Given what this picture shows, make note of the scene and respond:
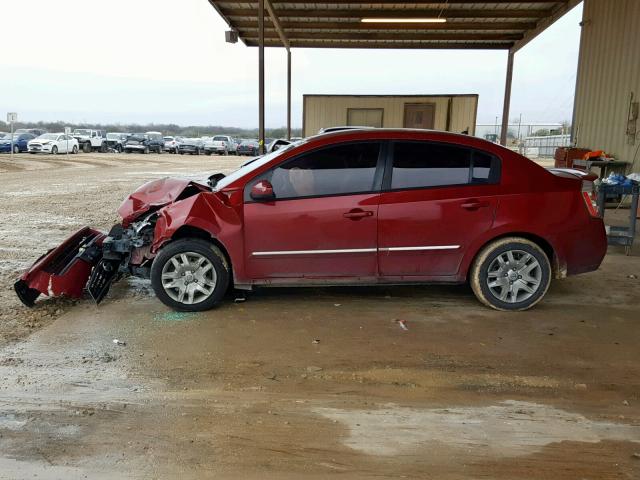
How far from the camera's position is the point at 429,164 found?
4.80 metres

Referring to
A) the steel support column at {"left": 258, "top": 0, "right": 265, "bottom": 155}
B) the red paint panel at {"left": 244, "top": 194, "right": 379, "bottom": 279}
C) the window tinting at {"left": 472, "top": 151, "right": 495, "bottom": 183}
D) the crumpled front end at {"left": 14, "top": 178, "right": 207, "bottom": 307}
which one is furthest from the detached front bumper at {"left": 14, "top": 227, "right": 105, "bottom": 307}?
the steel support column at {"left": 258, "top": 0, "right": 265, "bottom": 155}

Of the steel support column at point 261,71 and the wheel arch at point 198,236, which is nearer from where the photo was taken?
the wheel arch at point 198,236

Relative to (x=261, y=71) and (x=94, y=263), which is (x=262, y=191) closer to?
(x=94, y=263)

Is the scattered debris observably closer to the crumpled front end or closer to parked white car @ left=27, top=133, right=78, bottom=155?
the crumpled front end

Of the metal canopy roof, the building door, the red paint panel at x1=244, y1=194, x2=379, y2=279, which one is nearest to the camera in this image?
the red paint panel at x1=244, y1=194, x2=379, y2=279

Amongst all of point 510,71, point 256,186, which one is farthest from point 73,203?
point 510,71

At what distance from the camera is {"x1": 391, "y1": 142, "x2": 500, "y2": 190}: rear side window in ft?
15.7

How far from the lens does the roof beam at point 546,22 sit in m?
13.5

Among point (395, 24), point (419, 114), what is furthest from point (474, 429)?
point (419, 114)

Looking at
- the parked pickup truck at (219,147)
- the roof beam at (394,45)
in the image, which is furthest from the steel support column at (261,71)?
the parked pickup truck at (219,147)

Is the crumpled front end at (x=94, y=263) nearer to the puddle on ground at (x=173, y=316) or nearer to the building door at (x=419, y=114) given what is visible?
the puddle on ground at (x=173, y=316)

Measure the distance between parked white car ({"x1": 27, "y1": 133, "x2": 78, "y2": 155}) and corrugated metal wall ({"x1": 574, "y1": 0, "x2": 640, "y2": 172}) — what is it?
109 feet

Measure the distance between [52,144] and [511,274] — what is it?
1466 inches

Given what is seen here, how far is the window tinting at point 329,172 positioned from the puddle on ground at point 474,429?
2131mm
